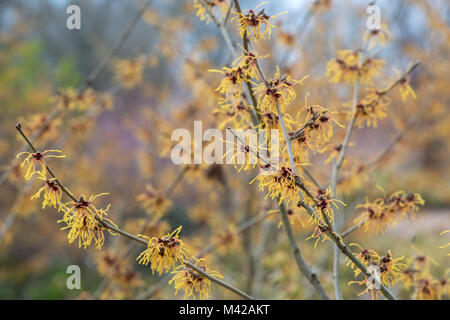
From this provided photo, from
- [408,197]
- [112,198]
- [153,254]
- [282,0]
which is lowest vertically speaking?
[153,254]

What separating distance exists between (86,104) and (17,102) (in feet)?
12.3

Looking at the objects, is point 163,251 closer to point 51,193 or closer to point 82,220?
point 82,220

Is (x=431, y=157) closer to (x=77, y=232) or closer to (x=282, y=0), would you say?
(x=282, y=0)

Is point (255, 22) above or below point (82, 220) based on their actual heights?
above

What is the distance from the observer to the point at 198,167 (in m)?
2.18

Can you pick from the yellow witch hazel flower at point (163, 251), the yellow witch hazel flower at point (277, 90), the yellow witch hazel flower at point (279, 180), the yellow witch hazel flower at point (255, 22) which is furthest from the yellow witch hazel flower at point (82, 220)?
the yellow witch hazel flower at point (255, 22)

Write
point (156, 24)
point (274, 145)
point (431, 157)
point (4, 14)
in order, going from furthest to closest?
point (431, 157) → point (4, 14) → point (156, 24) → point (274, 145)

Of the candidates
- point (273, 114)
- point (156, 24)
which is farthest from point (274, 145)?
point (156, 24)

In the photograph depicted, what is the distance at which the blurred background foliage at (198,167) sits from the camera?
2.86 m

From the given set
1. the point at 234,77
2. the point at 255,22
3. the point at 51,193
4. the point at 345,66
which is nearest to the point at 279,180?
the point at 234,77

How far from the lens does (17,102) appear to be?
547 cm

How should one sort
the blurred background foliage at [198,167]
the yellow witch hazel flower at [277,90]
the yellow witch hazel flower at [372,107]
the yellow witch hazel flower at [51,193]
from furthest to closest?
the blurred background foliage at [198,167] → the yellow witch hazel flower at [372,107] → the yellow witch hazel flower at [277,90] → the yellow witch hazel flower at [51,193]

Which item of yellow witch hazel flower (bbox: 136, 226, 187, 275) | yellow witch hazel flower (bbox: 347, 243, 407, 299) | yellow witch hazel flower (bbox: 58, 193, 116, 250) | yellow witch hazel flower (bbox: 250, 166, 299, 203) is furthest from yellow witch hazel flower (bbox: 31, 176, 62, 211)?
yellow witch hazel flower (bbox: 347, 243, 407, 299)

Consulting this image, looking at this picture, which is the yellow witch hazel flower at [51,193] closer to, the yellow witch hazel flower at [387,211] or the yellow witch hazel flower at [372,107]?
the yellow witch hazel flower at [387,211]
